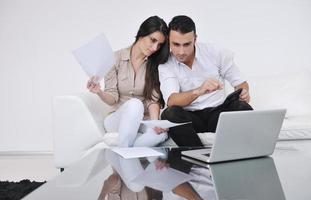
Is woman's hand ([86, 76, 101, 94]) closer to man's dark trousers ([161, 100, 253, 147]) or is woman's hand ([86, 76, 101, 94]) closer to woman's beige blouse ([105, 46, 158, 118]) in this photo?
woman's beige blouse ([105, 46, 158, 118])

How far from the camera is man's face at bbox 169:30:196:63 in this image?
2086 millimetres

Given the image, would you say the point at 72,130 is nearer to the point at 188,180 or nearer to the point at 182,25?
the point at 182,25

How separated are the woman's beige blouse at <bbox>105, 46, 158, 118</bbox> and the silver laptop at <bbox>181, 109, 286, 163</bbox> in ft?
3.10

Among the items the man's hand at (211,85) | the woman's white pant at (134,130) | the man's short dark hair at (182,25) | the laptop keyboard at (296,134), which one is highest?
the man's short dark hair at (182,25)

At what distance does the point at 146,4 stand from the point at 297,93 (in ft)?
4.63

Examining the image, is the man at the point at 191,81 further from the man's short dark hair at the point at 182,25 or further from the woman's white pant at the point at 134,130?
the woman's white pant at the point at 134,130

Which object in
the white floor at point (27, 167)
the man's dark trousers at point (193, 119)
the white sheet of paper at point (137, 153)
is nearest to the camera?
the white sheet of paper at point (137, 153)

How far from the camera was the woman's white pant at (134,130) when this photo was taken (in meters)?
1.92

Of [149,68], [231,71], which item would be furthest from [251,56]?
[149,68]

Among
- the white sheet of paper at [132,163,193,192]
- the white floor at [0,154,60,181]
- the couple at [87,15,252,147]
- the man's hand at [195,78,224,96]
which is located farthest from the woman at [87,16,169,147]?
the white sheet of paper at [132,163,193,192]

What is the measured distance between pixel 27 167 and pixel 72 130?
0.88m

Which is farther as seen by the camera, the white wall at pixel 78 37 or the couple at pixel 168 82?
the white wall at pixel 78 37

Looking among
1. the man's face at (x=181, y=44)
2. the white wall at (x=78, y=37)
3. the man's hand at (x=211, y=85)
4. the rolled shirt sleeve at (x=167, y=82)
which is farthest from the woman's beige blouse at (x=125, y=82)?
the white wall at (x=78, y=37)

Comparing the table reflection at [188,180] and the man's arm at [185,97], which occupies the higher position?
the table reflection at [188,180]
